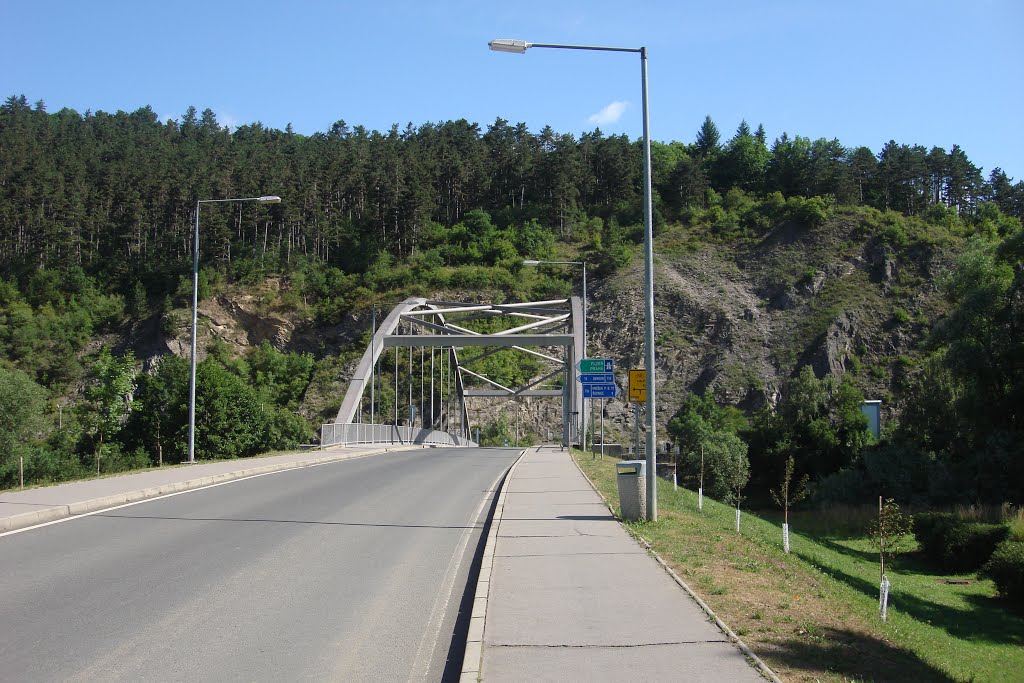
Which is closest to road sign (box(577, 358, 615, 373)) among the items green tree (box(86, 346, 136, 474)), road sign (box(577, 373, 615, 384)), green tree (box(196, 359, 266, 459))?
road sign (box(577, 373, 615, 384))

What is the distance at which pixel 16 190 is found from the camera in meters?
89.4

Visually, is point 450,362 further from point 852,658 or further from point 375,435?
point 852,658

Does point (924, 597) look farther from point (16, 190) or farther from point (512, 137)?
point (512, 137)

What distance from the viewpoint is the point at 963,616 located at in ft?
58.0

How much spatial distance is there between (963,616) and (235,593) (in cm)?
1616

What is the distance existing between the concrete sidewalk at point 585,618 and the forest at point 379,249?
30099 mm

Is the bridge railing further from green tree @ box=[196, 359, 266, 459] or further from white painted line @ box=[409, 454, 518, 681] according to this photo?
white painted line @ box=[409, 454, 518, 681]

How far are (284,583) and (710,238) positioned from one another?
87.0 metres

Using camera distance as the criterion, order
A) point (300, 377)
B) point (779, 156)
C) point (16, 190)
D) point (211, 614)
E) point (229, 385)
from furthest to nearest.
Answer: point (779, 156) → point (16, 190) → point (300, 377) → point (229, 385) → point (211, 614)

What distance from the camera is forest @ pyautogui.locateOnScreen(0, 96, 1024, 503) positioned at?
1758 inches

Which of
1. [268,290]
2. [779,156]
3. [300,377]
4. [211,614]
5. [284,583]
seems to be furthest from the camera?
[779,156]

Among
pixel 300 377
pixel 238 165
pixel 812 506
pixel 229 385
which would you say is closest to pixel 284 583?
pixel 229 385

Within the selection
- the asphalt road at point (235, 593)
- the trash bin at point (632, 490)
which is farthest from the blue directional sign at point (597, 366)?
the trash bin at point (632, 490)

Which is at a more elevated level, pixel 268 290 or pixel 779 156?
pixel 779 156
